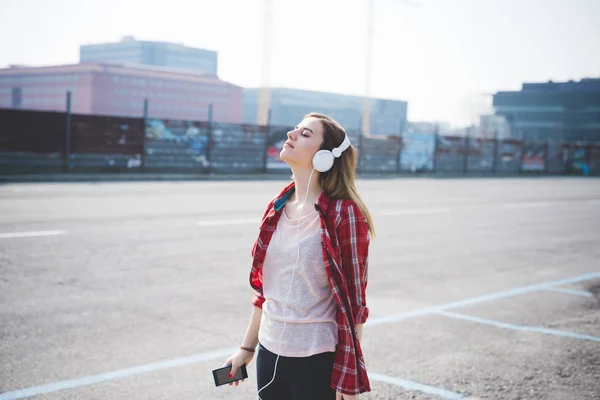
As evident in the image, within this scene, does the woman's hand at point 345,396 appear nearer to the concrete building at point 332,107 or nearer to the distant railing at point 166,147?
the distant railing at point 166,147

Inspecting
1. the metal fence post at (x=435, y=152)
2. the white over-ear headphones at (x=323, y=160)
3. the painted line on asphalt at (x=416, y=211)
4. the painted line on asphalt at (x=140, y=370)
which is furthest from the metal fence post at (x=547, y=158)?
the white over-ear headphones at (x=323, y=160)

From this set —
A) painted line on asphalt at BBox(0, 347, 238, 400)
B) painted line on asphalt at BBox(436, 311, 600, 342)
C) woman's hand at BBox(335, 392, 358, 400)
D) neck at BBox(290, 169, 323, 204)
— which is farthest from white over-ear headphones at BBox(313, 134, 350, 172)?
painted line on asphalt at BBox(436, 311, 600, 342)

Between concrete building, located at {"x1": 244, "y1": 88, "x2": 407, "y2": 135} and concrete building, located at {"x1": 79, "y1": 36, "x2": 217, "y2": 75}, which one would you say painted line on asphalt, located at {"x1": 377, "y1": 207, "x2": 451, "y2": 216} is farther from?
concrete building, located at {"x1": 79, "y1": 36, "x2": 217, "y2": 75}

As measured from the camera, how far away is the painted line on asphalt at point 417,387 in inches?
180

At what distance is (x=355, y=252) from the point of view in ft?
8.48

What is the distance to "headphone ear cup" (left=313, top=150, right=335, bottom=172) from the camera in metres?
2.63

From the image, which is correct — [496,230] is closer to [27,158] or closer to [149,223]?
[149,223]

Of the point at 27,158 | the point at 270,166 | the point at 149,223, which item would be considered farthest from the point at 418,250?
the point at 270,166

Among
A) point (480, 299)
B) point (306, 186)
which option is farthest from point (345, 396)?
point (480, 299)

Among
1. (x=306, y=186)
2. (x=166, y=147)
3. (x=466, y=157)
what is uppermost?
(x=466, y=157)

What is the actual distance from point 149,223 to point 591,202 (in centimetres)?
1676

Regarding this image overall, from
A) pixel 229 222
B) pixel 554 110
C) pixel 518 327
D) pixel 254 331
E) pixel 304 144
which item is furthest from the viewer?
pixel 554 110

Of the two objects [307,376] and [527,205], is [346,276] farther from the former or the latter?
[527,205]

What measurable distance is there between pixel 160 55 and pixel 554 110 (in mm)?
87539
